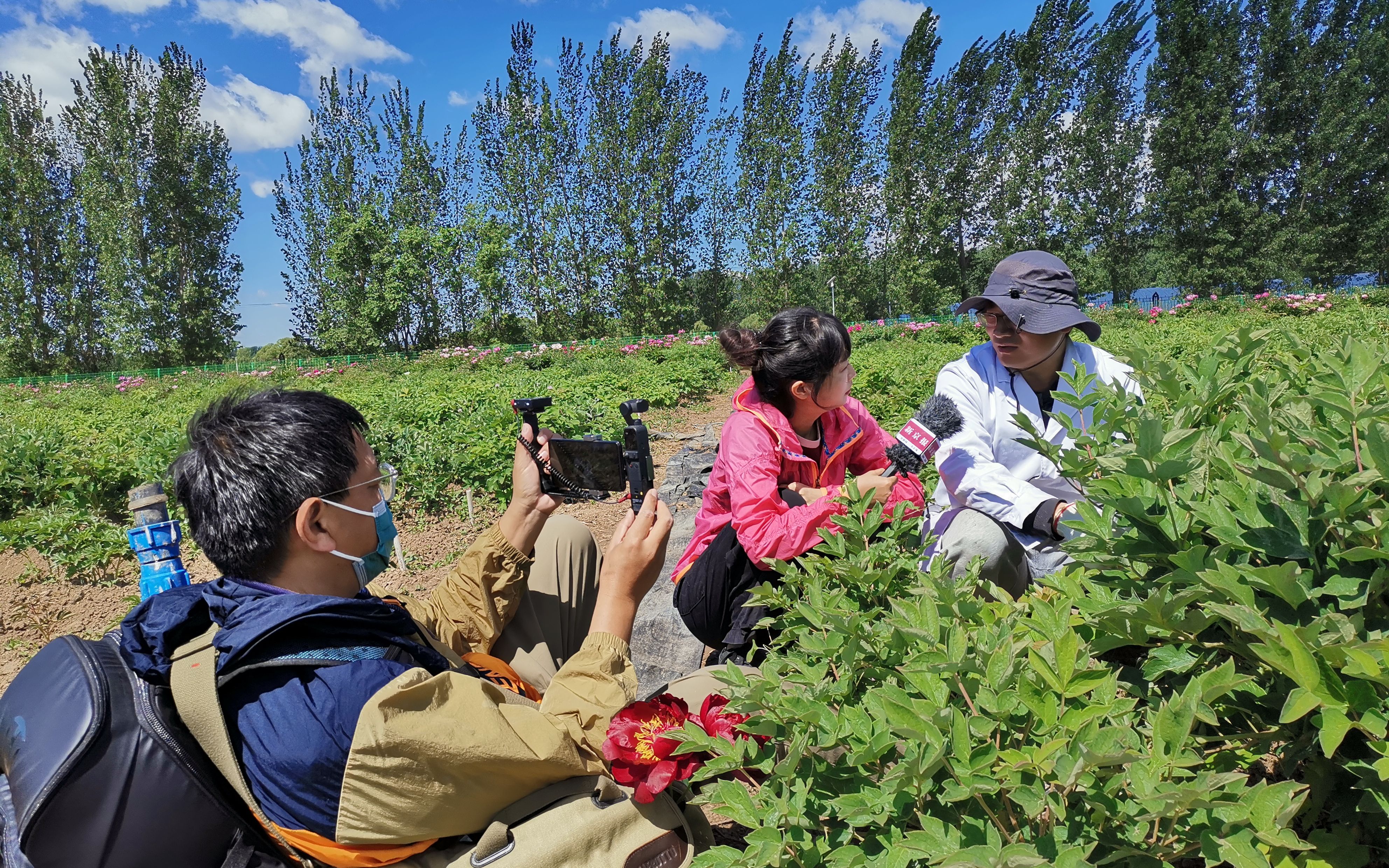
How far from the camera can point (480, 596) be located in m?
2.01

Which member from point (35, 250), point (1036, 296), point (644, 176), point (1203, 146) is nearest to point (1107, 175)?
point (1203, 146)

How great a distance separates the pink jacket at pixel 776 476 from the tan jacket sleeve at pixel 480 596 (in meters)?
0.67

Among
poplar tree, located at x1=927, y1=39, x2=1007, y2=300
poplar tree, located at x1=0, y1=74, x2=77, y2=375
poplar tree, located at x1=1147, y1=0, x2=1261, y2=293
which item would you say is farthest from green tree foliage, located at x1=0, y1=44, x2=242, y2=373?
poplar tree, located at x1=1147, y1=0, x2=1261, y2=293

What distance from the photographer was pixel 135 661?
1197 mm

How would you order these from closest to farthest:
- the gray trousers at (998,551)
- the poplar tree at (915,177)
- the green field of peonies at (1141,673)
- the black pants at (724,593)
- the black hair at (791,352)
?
the green field of peonies at (1141,673), the gray trousers at (998,551), the black pants at (724,593), the black hair at (791,352), the poplar tree at (915,177)

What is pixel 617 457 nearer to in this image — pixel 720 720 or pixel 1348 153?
pixel 720 720

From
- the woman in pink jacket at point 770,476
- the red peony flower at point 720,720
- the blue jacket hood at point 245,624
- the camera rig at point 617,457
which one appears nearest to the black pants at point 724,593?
the woman in pink jacket at point 770,476

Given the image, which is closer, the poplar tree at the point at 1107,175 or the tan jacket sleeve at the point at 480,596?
the tan jacket sleeve at the point at 480,596

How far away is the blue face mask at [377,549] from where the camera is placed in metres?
1.48

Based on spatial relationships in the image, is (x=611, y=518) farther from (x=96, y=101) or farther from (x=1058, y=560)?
(x=96, y=101)

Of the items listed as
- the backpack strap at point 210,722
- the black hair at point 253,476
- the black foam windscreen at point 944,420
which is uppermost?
the black hair at point 253,476

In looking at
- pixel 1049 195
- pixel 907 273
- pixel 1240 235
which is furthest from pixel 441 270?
pixel 1240 235

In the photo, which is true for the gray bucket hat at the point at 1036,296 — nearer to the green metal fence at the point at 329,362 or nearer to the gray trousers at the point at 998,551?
the gray trousers at the point at 998,551

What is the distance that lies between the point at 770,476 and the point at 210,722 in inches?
61.2
